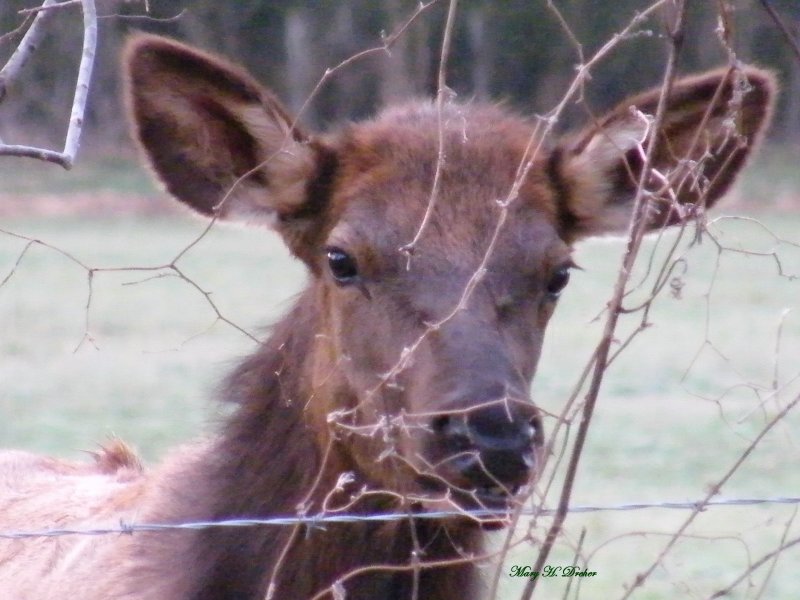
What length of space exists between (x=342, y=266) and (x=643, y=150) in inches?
41.4

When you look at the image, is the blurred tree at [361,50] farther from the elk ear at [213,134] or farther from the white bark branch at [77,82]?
the white bark branch at [77,82]

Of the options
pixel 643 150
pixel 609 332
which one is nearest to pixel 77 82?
pixel 609 332

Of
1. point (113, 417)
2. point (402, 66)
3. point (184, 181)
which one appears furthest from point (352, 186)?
point (402, 66)

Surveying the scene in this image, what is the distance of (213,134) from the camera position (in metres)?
4.97

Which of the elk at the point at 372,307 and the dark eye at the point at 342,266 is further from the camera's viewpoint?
the dark eye at the point at 342,266

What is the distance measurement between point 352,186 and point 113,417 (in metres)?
10.5

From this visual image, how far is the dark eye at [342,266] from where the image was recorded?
4547 millimetres

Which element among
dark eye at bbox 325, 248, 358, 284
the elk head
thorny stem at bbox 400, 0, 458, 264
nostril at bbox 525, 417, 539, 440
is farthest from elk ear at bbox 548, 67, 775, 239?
nostril at bbox 525, 417, 539, 440

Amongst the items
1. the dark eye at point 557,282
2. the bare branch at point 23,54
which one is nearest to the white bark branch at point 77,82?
the bare branch at point 23,54

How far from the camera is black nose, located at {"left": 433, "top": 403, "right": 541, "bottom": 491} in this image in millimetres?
3742

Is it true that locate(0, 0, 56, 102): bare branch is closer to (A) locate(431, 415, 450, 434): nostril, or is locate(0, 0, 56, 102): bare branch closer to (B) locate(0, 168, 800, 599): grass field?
(B) locate(0, 168, 800, 599): grass field

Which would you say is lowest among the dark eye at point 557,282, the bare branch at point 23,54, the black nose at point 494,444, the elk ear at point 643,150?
the black nose at point 494,444

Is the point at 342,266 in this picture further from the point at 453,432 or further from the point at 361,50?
the point at 361,50

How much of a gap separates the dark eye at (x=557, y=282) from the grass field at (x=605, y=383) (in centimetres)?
23
